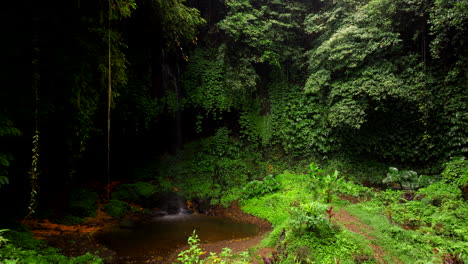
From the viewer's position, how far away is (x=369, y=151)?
9695mm

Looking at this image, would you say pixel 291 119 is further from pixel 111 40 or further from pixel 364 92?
pixel 111 40

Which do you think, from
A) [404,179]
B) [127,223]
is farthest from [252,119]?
[127,223]

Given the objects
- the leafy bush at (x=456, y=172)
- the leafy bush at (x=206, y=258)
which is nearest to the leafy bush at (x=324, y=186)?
the leafy bush at (x=456, y=172)

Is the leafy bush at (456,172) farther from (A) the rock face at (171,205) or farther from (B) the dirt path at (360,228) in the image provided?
(A) the rock face at (171,205)

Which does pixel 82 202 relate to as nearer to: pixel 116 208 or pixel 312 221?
pixel 116 208

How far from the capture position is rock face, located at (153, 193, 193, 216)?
8.62 m

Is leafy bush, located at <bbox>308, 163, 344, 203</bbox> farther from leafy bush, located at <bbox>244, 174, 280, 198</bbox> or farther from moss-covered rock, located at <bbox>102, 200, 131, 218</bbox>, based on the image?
moss-covered rock, located at <bbox>102, 200, 131, 218</bbox>

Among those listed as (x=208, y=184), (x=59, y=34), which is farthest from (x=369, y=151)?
(x=59, y=34)

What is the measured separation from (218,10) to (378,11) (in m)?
7.30

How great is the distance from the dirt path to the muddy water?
7.98ft

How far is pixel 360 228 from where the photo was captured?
5.26m

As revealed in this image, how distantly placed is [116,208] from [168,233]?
99.6 inches

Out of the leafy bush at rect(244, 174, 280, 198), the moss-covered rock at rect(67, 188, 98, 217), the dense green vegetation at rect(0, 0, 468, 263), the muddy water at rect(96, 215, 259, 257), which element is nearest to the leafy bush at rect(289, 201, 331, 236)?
the dense green vegetation at rect(0, 0, 468, 263)

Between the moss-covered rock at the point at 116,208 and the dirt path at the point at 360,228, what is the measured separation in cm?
672
